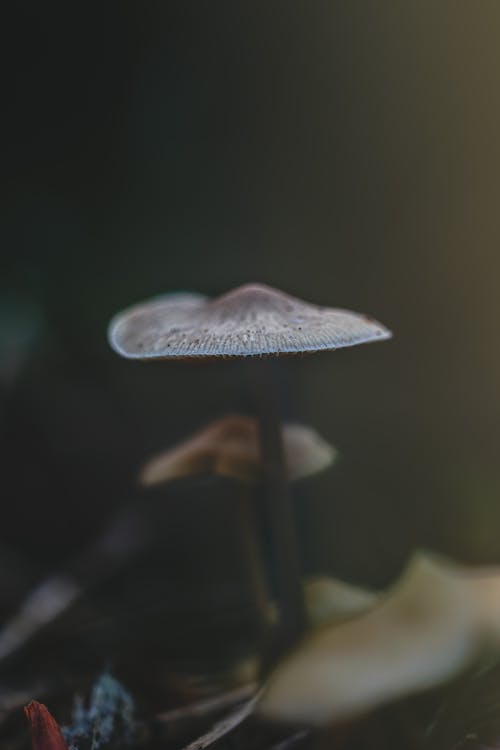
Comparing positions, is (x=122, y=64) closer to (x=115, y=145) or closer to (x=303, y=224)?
(x=115, y=145)

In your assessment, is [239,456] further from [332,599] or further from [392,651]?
[392,651]

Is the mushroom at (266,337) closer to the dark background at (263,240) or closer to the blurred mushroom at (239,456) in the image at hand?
the blurred mushroom at (239,456)

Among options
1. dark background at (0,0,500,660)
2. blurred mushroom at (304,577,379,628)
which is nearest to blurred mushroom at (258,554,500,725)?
blurred mushroom at (304,577,379,628)

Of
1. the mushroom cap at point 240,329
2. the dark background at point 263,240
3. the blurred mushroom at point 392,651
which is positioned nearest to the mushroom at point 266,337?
the mushroom cap at point 240,329

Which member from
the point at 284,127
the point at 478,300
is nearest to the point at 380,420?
the point at 478,300

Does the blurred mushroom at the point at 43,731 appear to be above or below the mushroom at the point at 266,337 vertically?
below

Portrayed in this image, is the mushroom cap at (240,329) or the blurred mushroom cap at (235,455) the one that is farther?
the blurred mushroom cap at (235,455)

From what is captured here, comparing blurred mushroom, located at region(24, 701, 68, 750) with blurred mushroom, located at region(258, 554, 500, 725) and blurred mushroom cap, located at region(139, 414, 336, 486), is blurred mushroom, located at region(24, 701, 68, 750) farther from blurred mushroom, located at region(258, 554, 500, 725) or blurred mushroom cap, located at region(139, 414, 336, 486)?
blurred mushroom cap, located at region(139, 414, 336, 486)
